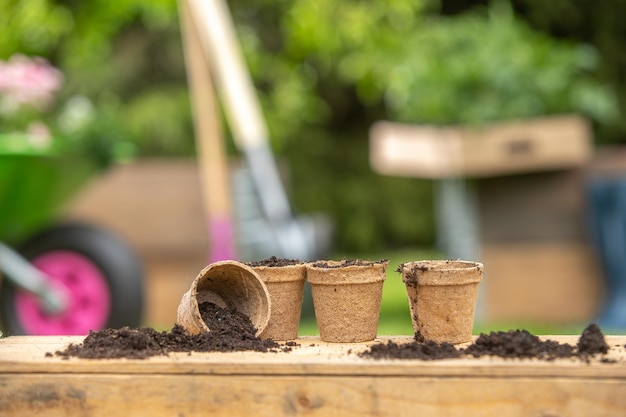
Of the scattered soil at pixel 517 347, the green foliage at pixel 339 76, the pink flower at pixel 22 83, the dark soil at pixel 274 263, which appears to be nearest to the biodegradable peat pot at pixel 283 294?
the dark soil at pixel 274 263

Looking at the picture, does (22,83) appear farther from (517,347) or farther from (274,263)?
(517,347)

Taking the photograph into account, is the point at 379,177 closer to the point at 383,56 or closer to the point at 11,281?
the point at 383,56

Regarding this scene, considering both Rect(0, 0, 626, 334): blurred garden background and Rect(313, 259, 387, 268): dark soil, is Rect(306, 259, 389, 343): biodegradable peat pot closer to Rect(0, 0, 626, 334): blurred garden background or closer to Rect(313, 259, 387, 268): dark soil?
Rect(313, 259, 387, 268): dark soil

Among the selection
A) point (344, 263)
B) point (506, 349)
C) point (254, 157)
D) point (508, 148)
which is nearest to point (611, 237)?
point (508, 148)

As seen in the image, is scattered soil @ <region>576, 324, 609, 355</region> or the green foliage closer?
scattered soil @ <region>576, 324, 609, 355</region>

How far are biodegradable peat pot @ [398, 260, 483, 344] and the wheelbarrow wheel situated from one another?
199 centimetres

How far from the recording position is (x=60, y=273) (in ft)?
11.5

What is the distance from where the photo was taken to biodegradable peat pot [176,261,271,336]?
5.37 feet

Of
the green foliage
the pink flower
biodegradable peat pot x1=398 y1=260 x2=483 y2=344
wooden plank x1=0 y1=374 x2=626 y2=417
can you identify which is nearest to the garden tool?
the green foliage

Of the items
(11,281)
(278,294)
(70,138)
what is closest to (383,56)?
(70,138)

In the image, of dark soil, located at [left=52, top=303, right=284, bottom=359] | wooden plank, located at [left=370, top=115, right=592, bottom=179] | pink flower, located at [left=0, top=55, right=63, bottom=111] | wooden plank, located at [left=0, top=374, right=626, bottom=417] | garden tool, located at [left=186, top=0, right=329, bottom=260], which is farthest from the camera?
garden tool, located at [left=186, top=0, right=329, bottom=260]

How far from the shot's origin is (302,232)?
443 centimetres

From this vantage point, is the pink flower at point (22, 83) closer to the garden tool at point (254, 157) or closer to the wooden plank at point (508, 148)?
the garden tool at point (254, 157)

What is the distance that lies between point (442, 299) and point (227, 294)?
389 mm
